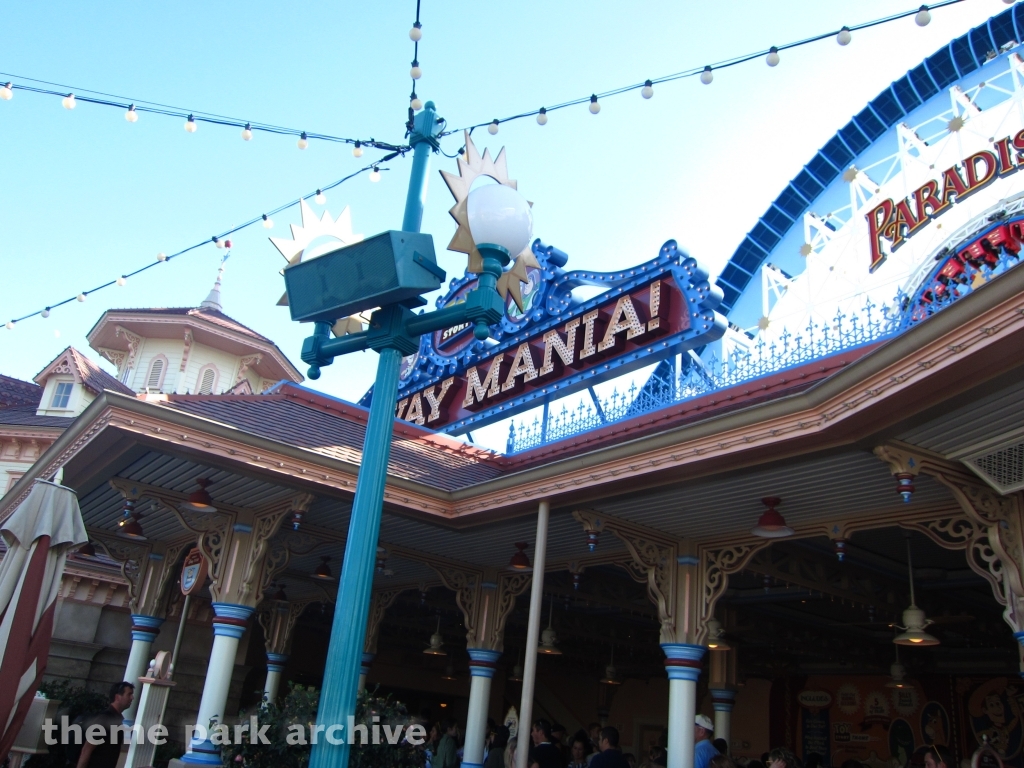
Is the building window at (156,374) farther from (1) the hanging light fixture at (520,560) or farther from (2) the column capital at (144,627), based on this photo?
(1) the hanging light fixture at (520,560)

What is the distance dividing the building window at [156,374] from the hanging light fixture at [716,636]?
2270 centimetres

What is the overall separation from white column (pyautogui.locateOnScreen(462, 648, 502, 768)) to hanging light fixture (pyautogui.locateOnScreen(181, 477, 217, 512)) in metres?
4.27

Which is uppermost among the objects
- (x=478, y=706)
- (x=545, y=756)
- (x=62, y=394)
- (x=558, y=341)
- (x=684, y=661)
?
(x=62, y=394)

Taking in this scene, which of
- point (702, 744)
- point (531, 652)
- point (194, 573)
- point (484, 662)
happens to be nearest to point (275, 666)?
point (194, 573)

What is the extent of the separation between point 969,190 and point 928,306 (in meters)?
5.69

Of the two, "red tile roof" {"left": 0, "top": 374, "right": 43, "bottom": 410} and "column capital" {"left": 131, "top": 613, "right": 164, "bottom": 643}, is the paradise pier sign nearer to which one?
"column capital" {"left": 131, "top": 613, "right": 164, "bottom": 643}

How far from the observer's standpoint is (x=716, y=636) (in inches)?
432

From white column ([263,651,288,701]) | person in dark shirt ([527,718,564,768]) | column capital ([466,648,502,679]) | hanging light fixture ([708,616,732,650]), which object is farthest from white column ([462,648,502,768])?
white column ([263,651,288,701])

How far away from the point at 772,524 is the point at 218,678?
244 inches

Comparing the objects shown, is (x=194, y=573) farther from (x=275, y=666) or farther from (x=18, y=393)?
(x=18, y=393)

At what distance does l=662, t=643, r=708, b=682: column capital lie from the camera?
8508 millimetres

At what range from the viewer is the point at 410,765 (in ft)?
20.8

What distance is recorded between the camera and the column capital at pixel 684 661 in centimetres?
851

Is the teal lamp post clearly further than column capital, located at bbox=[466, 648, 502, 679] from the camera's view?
No
